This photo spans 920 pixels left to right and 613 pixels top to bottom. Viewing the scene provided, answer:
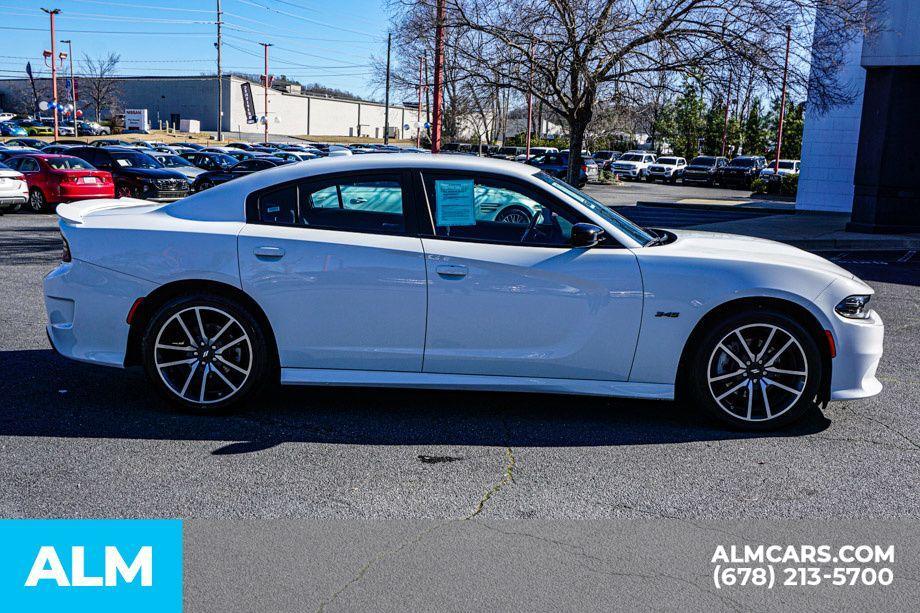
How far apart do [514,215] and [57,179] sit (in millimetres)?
18256

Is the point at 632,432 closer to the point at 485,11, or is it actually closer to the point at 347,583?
the point at 347,583

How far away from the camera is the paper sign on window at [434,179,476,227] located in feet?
17.3

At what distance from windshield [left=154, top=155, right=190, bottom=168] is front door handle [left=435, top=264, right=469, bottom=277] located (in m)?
22.5

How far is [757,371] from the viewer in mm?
5137

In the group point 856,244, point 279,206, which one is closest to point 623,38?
point 856,244

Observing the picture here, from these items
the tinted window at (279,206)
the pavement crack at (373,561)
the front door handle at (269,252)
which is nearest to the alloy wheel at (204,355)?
the front door handle at (269,252)

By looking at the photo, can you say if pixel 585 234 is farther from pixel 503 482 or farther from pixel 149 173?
pixel 149 173

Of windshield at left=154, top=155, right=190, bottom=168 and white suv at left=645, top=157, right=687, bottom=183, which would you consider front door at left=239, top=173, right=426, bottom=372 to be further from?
white suv at left=645, top=157, right=687, bottom=183

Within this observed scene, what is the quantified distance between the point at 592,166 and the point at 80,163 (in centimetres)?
2969

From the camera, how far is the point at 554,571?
3418 mm

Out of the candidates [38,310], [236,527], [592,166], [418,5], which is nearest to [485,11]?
[418,5]

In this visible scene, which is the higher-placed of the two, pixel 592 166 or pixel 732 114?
pixel 732 114

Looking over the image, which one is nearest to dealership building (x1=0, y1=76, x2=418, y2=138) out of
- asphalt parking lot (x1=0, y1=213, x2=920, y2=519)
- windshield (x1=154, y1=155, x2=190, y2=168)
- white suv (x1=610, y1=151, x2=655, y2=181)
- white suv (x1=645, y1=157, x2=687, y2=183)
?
white suv (x1=610, y1=151, x2=655, y2=181)

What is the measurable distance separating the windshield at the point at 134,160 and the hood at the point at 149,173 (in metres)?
0.24
